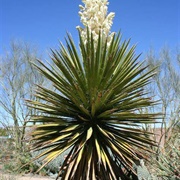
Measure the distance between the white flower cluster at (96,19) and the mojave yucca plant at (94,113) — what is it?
0.42 metres

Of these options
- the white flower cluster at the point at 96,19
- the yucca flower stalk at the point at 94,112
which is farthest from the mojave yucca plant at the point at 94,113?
the white flower cluster at the point at 96,19

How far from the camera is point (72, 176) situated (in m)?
3.77

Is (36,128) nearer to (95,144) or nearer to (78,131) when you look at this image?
(78,131)

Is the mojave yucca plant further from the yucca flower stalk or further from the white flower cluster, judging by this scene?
the white flower cluster

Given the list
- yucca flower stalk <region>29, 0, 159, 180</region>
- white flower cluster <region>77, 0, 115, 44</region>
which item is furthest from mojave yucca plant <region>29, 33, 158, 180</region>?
white flower cluster <region>77, 0, 115, 44</region>

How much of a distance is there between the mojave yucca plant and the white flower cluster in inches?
16.4

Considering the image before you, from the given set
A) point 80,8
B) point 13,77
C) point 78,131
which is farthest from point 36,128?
point 13,77

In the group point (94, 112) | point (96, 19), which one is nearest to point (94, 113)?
point (94, 112)

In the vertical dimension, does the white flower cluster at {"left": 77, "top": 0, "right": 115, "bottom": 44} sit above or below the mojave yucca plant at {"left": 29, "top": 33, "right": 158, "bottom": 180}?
above

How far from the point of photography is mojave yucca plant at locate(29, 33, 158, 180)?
397cm

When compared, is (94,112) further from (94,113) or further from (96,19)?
(96,19)

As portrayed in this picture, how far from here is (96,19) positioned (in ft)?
15.3

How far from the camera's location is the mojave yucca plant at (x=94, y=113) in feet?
13.0

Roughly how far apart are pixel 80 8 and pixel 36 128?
2.38 m
